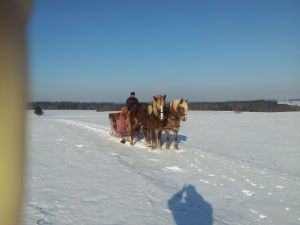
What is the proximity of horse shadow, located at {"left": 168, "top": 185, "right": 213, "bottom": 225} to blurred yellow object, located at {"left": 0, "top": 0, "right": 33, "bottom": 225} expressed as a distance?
587 cm

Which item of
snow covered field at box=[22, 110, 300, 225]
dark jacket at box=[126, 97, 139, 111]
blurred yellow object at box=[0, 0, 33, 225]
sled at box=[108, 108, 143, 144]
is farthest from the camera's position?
sled at box=[108, 108, 143, 144]

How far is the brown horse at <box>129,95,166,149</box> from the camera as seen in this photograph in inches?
547

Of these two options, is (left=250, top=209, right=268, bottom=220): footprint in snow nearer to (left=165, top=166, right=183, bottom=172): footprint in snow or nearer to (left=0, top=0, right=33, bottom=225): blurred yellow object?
(left=165, top=166, right=183, bottom=172): footprint in snow

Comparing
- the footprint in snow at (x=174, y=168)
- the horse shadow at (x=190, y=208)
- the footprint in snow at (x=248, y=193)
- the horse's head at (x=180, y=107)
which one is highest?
the horse's head at (x=180, y=107)

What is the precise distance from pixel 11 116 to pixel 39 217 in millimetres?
5129

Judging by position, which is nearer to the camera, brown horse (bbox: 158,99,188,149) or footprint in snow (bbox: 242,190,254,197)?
footprint in snow (bbox: 242,190,254,197)

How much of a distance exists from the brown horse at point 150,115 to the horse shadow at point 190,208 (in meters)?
5.39

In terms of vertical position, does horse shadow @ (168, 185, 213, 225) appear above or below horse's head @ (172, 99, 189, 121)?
below

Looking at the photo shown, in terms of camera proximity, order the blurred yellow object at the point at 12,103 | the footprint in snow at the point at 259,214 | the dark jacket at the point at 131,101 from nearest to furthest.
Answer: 1. the blurred yellow object at the point at 12,103
2. the footprint in snow at the point at 259,214
3. the dark jacket at the point at 131,101

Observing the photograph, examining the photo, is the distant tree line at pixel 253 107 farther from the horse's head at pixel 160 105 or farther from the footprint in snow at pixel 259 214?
the footprint in snow at pixel 259 214

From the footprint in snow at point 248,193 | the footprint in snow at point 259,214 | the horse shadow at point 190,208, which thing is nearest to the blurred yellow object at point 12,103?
the horse shadow at point 190,208

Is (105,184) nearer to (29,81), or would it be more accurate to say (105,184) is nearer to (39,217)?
(39,217)

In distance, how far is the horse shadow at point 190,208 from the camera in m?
6.64

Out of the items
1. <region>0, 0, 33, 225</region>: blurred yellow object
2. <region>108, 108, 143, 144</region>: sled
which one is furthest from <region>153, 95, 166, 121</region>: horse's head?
<region>0, 0, 33, 225</region>: blurred yellow object
